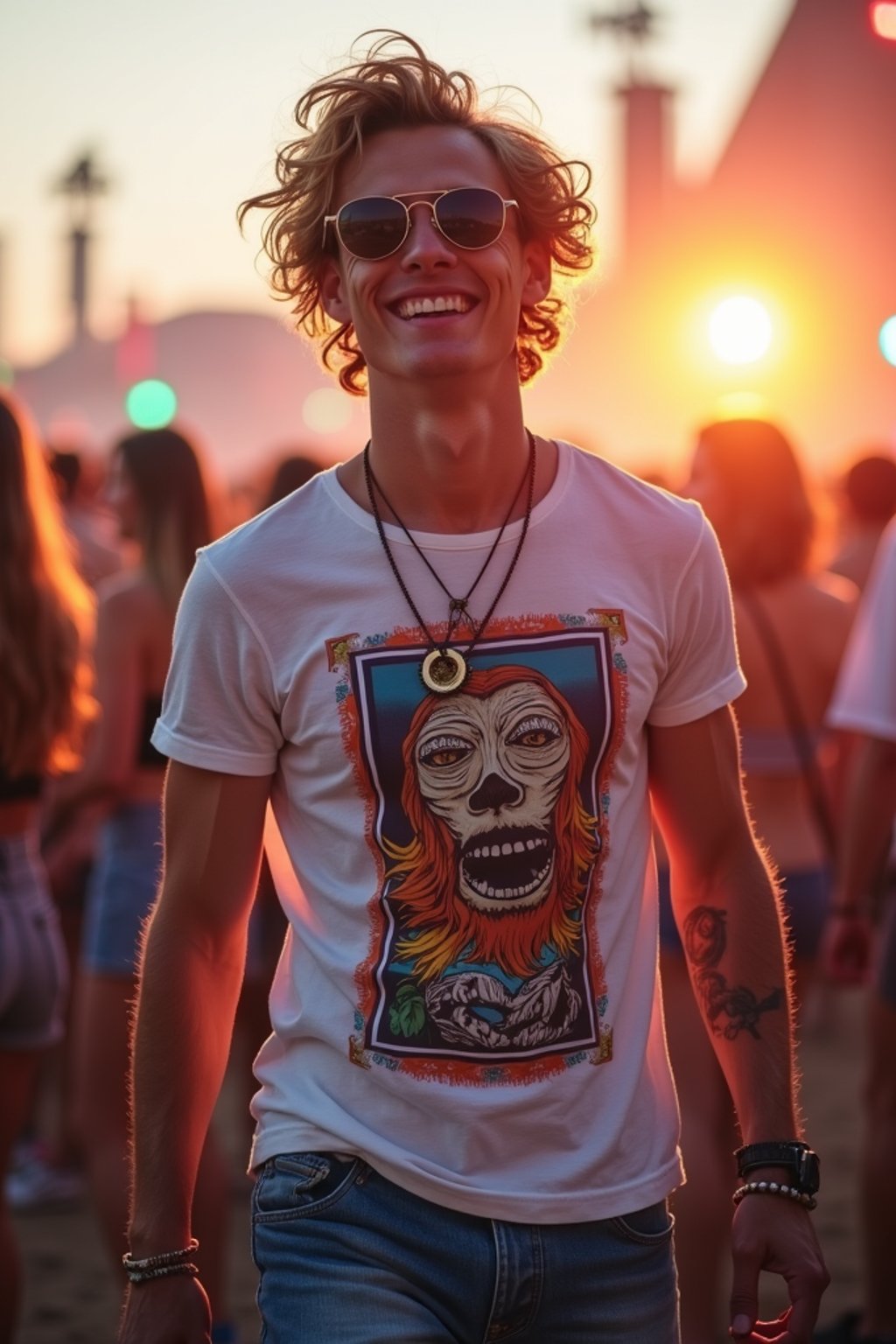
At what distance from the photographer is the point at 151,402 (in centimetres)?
2192

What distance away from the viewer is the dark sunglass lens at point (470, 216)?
8.88 ft

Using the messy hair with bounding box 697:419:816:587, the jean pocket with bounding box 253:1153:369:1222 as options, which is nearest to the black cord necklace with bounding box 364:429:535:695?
the jean pocket with bounding box 253:1153:369:1222

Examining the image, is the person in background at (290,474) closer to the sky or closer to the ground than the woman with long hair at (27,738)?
closer to the sky

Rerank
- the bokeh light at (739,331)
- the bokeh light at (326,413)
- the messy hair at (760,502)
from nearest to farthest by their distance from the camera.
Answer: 1. the messy hair at (760,502)
2. the bokeh light at (739,331)
3. the bokeh light at (326,413)

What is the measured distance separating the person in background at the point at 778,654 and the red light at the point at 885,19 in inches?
80.1

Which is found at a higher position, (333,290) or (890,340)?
(890,340)

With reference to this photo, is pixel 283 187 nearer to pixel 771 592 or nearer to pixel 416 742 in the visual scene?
Result: pixel 416 742

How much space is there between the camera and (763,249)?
24.5 meters

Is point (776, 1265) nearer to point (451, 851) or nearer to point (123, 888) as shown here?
point (451, 851)

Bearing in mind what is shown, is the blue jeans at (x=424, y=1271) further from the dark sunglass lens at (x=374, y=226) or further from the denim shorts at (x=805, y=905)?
the denim shorts at (x=805, y=905)

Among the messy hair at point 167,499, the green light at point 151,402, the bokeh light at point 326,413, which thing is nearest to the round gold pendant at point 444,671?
the messy hair at point 167,499

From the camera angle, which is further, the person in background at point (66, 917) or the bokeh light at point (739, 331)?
the bokeh light at point (739, 331)

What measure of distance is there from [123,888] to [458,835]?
9.34 feet

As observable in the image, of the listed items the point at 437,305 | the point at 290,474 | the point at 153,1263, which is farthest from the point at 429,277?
the point at 290,474
